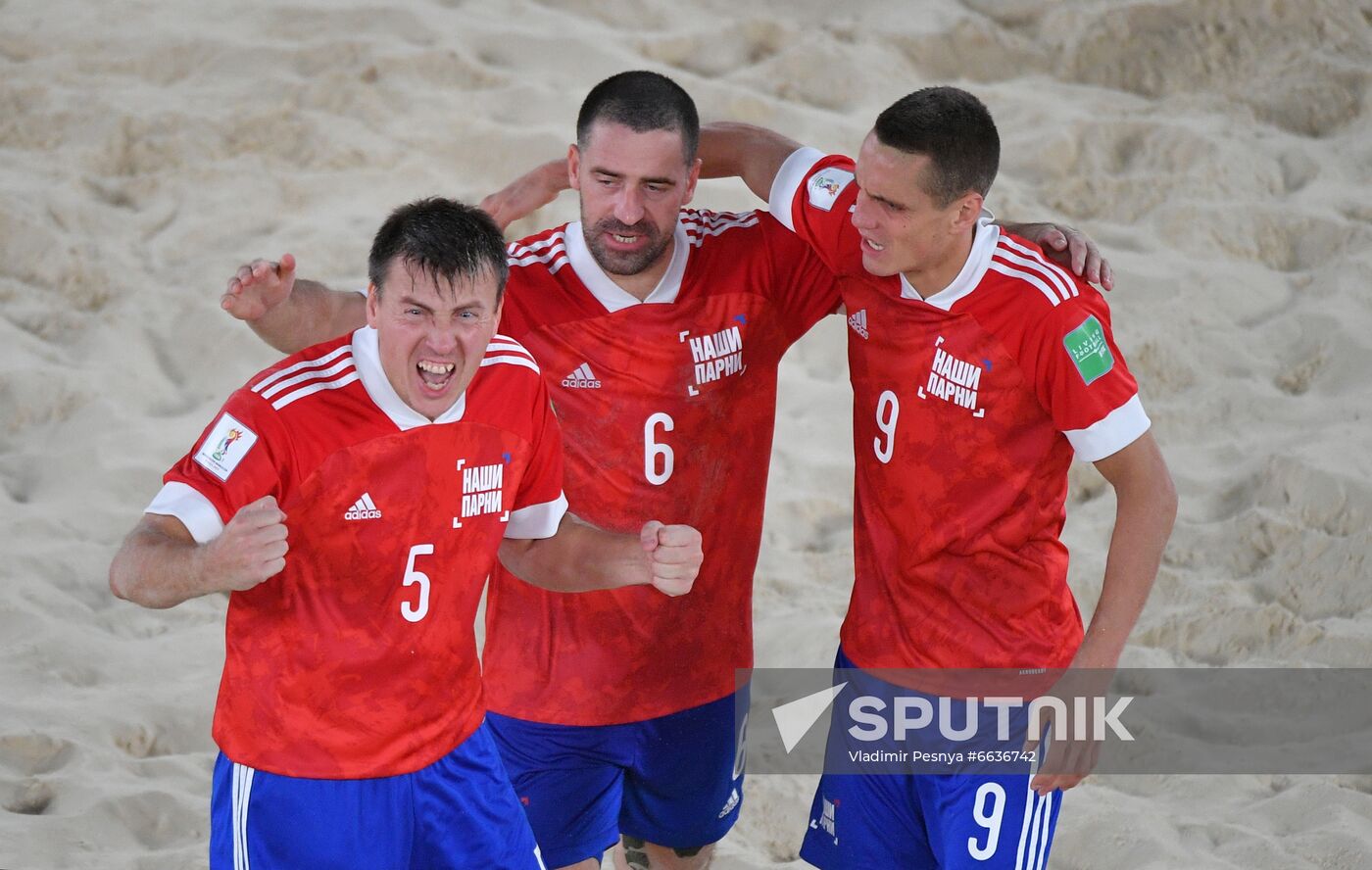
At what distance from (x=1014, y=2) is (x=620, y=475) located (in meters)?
4.57

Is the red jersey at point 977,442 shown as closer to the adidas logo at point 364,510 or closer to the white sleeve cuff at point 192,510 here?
the adidas logo at point 364,510

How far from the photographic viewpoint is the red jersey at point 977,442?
3512mm

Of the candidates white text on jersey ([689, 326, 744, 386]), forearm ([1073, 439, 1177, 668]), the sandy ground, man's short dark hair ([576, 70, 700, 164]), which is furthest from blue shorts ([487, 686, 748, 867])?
man's short dark hair ([576, 70, 700, 164])

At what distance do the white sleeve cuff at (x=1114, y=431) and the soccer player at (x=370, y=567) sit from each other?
88cm

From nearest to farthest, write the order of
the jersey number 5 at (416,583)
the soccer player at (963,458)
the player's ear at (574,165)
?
1. the jersey number 5 at (416,583)
2. the soccer player at (963,458)
3. the player's ear at (574,165)

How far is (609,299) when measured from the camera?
154 inches

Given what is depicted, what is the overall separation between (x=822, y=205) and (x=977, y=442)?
0.71 m

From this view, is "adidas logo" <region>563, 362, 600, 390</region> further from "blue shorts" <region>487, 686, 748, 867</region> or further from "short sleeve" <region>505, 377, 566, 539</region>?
"blue shorts" <region>487, 686, 748, 867</region>

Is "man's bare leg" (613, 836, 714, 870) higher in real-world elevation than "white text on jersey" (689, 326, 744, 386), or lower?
lower

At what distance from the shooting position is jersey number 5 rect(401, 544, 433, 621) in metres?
3.27

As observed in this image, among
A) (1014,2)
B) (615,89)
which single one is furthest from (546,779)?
(1014,2)

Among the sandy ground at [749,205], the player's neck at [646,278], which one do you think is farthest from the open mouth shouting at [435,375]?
the sandy ground at [749,205]

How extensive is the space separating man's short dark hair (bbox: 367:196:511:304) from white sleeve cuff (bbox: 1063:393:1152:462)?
4.19 feet

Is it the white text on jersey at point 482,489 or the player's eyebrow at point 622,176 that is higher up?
the player's eyebrow at point 622,176
